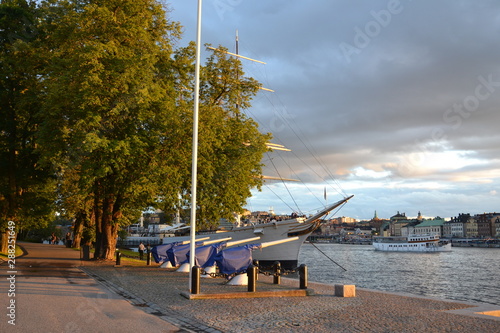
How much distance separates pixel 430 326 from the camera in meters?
11.9

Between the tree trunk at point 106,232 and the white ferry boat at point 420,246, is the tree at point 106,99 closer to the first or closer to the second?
the tree trunk at point 106,232

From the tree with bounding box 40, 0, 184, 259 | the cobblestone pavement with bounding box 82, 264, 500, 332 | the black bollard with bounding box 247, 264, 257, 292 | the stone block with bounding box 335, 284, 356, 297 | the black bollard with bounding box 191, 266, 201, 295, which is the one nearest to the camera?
the cobblestone pavement with bounding box 82, 264, 500, 332

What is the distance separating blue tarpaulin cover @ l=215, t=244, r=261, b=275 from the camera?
20.6m

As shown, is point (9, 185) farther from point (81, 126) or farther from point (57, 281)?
point (57, 281)

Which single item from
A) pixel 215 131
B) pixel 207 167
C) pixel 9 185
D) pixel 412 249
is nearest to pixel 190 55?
pixel 215 131

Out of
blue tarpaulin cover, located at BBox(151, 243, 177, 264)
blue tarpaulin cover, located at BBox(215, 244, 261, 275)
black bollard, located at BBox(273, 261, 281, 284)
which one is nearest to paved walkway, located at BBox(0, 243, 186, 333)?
blue tarpaulin cover, located at BBox(215, 244, 261, 275)

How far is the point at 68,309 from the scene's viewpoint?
13.3 meters

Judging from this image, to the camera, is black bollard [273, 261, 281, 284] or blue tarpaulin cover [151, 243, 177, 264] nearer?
black bollard [273, 261, 281, 284]

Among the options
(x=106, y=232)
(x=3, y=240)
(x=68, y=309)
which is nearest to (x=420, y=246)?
(x=106, y=232)

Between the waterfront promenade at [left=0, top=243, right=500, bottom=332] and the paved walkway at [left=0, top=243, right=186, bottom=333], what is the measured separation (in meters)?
0.02

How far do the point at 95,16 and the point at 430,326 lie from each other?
79.6 feet

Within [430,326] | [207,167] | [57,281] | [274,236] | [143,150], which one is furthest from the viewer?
[274,236]

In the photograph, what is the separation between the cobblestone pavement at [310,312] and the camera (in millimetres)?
11602

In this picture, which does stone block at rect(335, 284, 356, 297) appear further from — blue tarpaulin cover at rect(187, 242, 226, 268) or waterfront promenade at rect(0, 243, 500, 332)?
blue tarpaulin cover at rect(187, 242, 226, 268)
